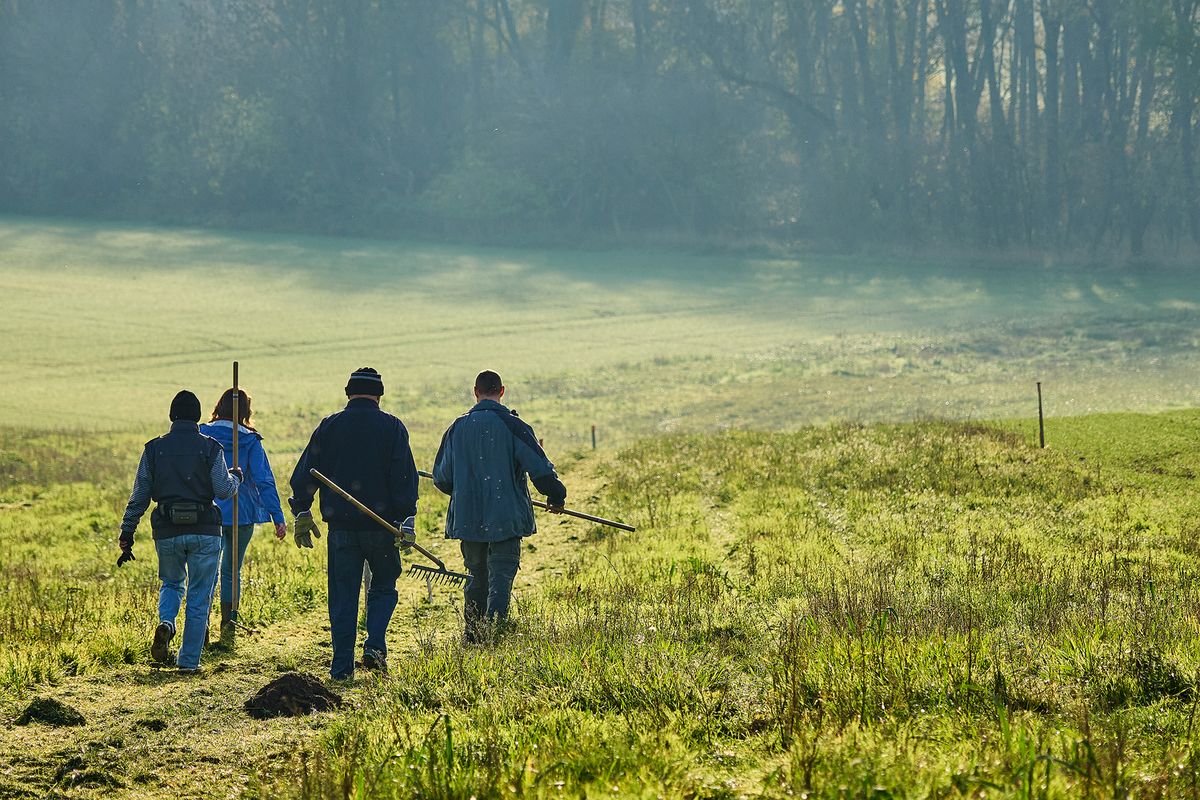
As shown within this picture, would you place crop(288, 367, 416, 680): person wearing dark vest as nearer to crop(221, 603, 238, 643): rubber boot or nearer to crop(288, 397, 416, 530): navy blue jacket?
crop(288, 397, 416, 530): navy blue jacket

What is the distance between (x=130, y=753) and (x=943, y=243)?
66.7 m

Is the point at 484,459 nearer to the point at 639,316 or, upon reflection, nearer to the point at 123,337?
the point at 123,337

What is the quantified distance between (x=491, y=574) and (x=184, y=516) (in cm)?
211

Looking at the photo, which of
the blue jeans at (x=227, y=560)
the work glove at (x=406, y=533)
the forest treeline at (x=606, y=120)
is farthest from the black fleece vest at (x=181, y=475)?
the forest treeline at (x=606, y=120)

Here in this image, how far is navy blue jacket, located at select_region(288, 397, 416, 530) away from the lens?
9.03 metres

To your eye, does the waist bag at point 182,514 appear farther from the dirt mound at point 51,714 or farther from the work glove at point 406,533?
the dirt mound at point 51,714

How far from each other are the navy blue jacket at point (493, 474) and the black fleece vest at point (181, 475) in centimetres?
155

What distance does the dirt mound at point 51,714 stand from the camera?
7391mm

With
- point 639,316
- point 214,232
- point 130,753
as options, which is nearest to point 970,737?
point 130,753

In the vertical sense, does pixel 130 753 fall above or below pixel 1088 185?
below

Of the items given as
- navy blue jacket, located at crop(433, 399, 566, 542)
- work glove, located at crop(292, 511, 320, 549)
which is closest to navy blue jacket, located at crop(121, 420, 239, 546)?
work glove, located at crop(292, 511, 320, 549)

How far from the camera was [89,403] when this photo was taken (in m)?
33.8

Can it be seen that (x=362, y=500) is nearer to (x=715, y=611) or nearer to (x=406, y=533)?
(x=406, y=533)

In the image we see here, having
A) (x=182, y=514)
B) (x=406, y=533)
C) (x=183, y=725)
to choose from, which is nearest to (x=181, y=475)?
(x=182, y=514)
